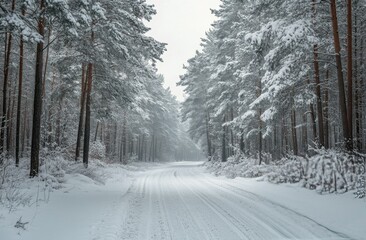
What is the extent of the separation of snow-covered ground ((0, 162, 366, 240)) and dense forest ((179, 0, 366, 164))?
330 centimetres

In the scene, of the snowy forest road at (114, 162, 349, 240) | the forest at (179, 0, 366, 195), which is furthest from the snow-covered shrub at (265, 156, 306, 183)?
the snowy forest road at (114, 162, 349, 240)

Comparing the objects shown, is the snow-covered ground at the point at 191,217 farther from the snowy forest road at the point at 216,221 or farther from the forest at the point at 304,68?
the forest at the point at 304,68

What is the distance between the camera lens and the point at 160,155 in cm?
7294

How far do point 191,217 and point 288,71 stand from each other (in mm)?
9063

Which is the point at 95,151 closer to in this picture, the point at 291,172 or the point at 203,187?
the point at 203,187

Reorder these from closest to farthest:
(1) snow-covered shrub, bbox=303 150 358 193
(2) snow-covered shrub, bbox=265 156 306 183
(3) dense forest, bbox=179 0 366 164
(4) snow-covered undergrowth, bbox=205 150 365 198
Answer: (4) snow-covered undergrowth, bbox=205 150 365 198, (1) snow-covered shrub, bbox=303 150 358 193, (3) dense forest, bbox=179 0 366 164, (2) snow-covered shrub, bbox=265 156 306 183

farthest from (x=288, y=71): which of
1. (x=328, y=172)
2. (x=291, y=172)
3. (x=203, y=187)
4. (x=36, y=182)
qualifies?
(x=36, y=182)

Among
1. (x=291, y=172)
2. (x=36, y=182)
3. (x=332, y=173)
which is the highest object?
(x=332, y=173)

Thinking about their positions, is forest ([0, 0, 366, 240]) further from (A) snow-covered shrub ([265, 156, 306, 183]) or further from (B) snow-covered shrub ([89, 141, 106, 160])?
(B) snow-covered shrub ([89, 141, 106, 160])

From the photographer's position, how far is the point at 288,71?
575 inches

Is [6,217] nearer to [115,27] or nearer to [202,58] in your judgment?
[115,27]

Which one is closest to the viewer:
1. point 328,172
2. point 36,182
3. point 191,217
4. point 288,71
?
point 191,217

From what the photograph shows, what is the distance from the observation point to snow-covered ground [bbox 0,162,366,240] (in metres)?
6.61

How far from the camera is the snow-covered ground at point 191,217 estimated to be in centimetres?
661
